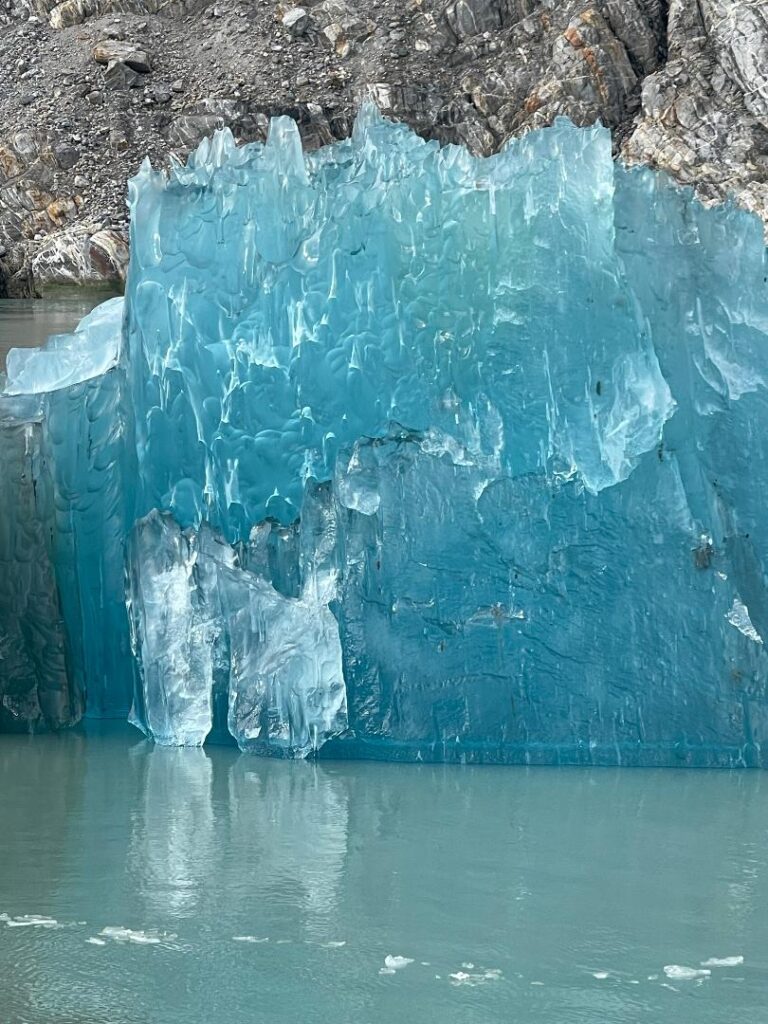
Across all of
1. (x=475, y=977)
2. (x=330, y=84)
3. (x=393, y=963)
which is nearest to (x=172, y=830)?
(x=393, y=963)

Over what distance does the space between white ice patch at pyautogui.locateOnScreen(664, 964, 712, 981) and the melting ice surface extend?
1792 millimetres

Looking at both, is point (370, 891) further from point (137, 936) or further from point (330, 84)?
point (330, 84)

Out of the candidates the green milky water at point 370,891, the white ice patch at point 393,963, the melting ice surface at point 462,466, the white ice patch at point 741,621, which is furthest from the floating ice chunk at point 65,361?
the white ice patch at point 393,963

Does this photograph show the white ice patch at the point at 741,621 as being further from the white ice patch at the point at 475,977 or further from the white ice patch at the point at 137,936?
the white ice patch at the point at 137,936

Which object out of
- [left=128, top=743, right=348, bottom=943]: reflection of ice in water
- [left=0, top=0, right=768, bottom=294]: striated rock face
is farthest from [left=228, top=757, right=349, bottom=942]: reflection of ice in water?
[left=0, top=0, right=768, bottom=294]: striated rock face

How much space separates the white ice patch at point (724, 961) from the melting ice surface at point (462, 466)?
172 cm

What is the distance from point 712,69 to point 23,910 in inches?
1207

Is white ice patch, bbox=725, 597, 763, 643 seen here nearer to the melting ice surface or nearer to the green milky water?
the melting ice surface

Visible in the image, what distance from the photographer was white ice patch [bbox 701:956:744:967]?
11.1ft

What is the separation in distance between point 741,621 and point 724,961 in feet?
6.13

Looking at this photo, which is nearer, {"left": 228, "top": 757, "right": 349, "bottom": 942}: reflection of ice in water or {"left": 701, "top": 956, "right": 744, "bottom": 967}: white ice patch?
{"left": 701, "top": 956, "right": 744, "bottom": 967}: white ice patch

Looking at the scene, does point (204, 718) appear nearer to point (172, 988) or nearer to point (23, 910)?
point (23, 910)

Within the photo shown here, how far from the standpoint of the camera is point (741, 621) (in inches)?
201

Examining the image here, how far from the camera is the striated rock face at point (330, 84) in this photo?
3095 centimetres
